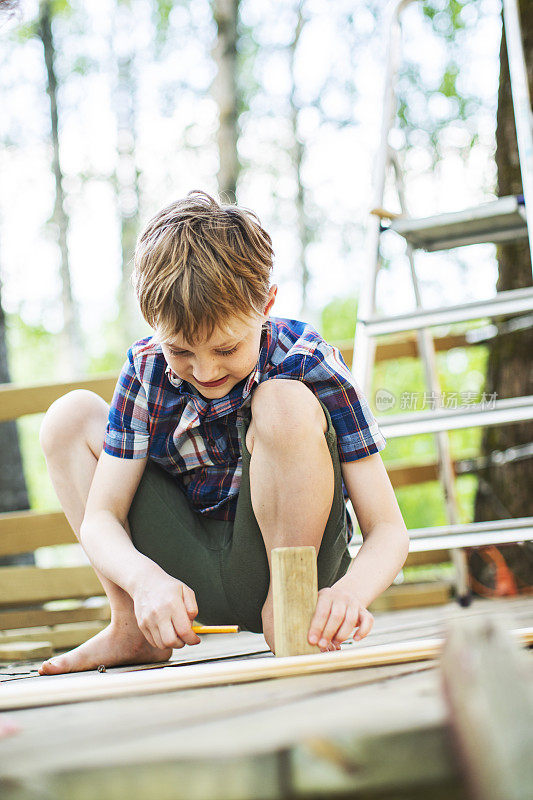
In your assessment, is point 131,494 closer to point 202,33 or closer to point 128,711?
point 128,711

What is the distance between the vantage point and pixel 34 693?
2.95ft

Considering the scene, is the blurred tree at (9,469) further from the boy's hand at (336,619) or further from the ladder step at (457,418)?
the boy's hand at (336,619)

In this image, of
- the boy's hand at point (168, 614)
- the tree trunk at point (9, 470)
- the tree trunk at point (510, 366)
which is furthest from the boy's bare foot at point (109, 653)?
the tree trunk at point (9, 470)

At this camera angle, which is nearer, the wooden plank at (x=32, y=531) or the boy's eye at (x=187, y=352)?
the boy's eye at (x=187, y=352)

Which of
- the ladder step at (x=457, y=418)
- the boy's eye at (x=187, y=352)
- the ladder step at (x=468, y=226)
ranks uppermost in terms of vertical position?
the ladder step at (x=468, y=226)

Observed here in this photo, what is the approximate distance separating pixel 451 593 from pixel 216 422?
222cm

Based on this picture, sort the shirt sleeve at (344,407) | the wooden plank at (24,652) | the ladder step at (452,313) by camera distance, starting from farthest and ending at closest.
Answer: the ladder step at (452,313) → the wooden plank at (24,652) → the shirt sleeve at (344,407)

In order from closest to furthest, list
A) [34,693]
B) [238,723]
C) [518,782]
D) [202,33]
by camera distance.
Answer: [518,782]
[238,723]
[34,693]
[202,33]

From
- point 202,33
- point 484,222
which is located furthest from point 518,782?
point 202,33

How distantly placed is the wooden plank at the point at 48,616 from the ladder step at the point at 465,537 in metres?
1.03

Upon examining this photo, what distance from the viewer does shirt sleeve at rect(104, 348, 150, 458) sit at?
157cm

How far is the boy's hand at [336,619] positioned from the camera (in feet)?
3.75

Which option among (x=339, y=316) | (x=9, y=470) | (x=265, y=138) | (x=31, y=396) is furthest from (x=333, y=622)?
(x=339, y=316)

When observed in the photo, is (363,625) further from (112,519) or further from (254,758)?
(254,758)
